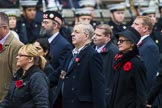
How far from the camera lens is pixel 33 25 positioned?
17484 mm

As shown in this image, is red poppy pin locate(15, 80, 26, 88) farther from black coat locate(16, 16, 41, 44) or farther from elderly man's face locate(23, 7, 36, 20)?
elderly man's face locate(23, 7, 36, 20)

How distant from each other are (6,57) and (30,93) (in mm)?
1135

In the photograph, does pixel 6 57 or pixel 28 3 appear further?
pixel 28 3

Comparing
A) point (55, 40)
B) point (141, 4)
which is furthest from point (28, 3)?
point (55, 40)

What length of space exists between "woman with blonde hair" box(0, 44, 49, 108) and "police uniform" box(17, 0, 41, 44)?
6016 mm

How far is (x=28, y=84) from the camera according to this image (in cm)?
1039

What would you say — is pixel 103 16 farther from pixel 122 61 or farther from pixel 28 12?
pixel 122 61

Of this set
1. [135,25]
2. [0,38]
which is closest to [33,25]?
[135,25]

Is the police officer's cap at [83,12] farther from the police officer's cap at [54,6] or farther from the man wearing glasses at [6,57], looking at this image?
the man wearing glasses at [6,57]

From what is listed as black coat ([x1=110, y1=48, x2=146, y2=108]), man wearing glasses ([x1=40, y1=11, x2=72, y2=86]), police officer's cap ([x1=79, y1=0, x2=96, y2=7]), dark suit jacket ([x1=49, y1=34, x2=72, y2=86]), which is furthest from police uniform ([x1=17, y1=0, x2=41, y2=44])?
black coat ([x1=110, y1=48, x2=146, y2=108])

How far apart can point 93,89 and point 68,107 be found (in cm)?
55

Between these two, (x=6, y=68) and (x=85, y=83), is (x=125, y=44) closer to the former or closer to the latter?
(x=85, y=83)

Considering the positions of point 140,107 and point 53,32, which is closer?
point 140,107

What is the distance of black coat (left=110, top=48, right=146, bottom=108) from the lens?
11.1 m
